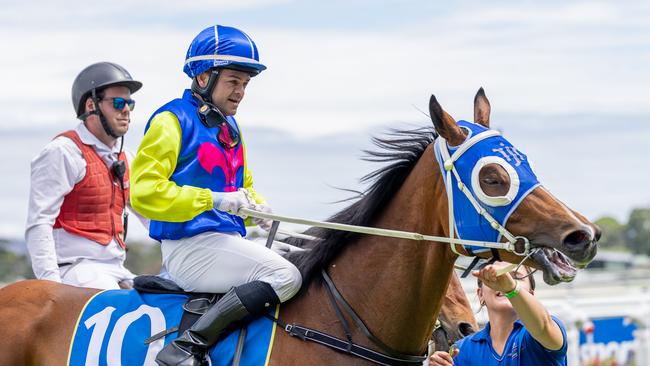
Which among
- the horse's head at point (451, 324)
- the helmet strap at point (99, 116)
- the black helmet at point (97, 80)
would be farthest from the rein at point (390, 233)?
the black helmet at point (97, 80)

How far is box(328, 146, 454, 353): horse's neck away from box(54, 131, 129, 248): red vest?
84.2 inches

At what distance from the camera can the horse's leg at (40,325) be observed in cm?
493

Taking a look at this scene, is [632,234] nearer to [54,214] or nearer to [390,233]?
[54,214]

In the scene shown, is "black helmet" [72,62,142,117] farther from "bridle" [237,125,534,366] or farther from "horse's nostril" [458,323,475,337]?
"horse's nostril" [458,323,475,337]

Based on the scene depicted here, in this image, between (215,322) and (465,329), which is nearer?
(215,322)

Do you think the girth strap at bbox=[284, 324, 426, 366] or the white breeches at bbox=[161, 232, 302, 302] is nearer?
the girth strap at bbox=[284, 324, 426, 366]

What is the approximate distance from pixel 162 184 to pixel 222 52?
75 centimetres

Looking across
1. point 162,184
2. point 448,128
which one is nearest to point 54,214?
point 162,184

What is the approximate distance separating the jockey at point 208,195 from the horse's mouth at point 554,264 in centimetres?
114

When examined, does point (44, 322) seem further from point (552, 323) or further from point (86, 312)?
point (552, 323)

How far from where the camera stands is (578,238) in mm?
3982

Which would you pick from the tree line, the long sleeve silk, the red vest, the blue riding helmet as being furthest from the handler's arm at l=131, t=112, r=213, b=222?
the tree line

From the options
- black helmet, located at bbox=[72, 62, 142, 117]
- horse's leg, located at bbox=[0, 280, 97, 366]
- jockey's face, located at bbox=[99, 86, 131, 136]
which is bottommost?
horse's leg, located at bbox=[0, 280, 97, 366]

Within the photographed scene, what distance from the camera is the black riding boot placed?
442 centimetres
